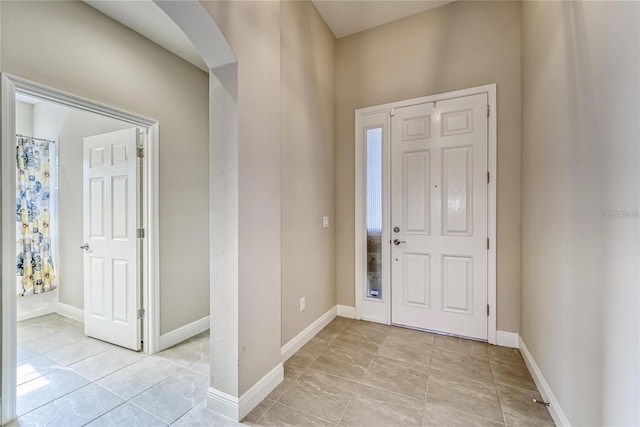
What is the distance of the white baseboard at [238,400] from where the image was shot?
159 cm

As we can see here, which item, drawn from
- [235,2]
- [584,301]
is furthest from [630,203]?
[235,2]

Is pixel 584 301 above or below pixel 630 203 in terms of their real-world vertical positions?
below

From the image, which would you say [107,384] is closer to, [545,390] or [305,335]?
[305,335]

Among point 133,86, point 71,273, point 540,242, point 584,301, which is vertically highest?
point 133,86

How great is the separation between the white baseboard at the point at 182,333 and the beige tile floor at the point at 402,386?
1222mm

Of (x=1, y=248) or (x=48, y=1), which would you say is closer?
(x=1, y=248)

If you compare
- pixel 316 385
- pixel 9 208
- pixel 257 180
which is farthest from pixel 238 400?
pixel 9 208

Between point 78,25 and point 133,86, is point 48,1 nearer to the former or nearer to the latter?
point 78,25

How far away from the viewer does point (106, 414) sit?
5.47 ft

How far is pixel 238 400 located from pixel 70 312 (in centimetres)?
311

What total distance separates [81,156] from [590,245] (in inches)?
182

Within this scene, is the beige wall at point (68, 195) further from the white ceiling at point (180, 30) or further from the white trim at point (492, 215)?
the white trim at point (492, 215)

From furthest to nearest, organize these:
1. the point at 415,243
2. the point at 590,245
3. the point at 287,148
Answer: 1. the point at 415,243
2. the point at 287,148
3. the point at 590,245

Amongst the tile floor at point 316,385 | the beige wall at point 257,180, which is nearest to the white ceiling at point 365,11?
the beige wall at point 257,180
